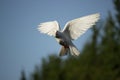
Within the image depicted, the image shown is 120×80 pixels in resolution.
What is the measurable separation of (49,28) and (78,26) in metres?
0.76

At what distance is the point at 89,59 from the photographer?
626 inches

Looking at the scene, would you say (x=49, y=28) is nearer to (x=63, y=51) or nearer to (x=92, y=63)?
(x=63, y=51)

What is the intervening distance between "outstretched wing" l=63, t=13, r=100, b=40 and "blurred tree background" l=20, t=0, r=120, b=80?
8284 mm

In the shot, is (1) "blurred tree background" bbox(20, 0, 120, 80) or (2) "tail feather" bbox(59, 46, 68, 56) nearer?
(2) "tail feather" bbox(59, 46, 68, 56)

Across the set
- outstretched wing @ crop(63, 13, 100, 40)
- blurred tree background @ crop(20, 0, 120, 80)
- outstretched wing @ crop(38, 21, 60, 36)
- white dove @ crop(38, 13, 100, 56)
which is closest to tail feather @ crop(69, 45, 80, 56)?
white dove @ crop(38, 13, 100, 56)

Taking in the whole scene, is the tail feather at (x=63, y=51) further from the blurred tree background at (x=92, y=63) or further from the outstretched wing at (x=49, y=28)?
the blurred tree background at (x=92, y=63)

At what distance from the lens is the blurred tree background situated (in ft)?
50.9

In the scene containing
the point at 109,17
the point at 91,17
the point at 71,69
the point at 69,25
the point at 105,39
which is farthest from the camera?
the point at 109,17

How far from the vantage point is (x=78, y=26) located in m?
6.89

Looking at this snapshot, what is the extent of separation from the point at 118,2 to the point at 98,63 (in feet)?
13.4

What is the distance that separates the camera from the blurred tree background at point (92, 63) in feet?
50.9

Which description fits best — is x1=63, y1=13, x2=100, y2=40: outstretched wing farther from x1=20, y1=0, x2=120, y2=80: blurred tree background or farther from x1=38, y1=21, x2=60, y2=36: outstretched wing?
x1=20, y1=0, x2=120, y2=80: blurred tree background

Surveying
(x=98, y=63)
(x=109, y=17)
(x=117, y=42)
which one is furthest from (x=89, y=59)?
(x=109, y=17)

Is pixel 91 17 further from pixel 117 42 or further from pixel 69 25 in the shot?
pixel 117 42
